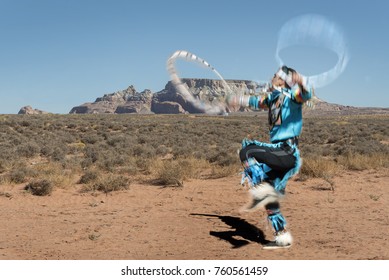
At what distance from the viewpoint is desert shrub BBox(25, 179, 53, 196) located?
9.66m

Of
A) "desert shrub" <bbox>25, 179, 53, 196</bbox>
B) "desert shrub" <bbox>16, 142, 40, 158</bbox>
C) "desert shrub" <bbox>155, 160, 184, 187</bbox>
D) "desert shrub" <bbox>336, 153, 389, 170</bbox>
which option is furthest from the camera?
"desert shrub" <bbox>16, 142, 40, 158</bbox>

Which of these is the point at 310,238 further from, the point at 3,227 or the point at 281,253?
the point at 3,227

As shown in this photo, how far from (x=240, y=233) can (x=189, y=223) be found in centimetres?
113

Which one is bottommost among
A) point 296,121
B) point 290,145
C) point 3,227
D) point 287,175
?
point 3,227

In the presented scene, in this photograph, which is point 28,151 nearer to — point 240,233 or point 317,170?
point 317,170

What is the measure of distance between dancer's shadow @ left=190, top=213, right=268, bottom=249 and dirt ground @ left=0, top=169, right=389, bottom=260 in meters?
0.02

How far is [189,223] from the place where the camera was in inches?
277

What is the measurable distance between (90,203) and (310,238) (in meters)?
5.25

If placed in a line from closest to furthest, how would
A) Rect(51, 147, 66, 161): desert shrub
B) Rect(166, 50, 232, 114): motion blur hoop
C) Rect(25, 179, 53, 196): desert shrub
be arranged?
1. Rect(166, 50, 232, 114): motion blur hoop
2. Rect(25, 179, 53, 196): desert shrub
3. Rect(51, 147, 66, 161): desert shrub

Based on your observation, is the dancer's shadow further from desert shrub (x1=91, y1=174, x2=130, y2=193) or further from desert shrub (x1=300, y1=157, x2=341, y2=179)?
desert shrub (x1=300, y1=157, x2=341, y2=179)

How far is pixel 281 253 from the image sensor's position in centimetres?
520

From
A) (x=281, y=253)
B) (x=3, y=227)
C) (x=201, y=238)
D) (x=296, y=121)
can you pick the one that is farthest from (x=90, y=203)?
(x=296, y=121)

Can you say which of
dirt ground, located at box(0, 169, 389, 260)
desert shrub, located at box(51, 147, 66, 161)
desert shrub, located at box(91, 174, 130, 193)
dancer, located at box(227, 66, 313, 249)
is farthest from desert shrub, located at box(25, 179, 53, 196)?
dancer, located at box(227, 66, 313, 249)
